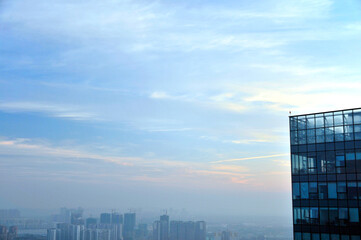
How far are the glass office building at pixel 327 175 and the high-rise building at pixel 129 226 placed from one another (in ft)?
271

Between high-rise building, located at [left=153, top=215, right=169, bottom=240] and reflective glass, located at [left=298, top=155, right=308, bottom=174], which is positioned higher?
reflective glass, located at [left=298, top=155, right=308, bottom=174]

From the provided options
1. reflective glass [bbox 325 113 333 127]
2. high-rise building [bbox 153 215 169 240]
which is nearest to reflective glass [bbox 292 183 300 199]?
reflective glass [bbox 325 113 333 127]

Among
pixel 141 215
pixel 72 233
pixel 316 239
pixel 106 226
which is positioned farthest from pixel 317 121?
pixel 141 215

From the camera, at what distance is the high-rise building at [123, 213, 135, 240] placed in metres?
110

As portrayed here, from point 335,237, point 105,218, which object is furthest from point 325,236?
point 105,218

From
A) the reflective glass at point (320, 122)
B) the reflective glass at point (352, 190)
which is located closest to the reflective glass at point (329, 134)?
the reflective glass at point (320, 122)

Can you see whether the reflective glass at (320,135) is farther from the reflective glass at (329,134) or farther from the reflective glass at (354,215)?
the reflective glass at (354,215)

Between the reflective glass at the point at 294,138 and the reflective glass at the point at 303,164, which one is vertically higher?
the reflective glass at the point at 294,138

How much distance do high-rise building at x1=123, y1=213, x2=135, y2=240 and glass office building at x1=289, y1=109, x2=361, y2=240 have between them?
82720 millimetres

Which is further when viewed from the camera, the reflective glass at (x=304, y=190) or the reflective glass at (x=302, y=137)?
the reflective glass at (x=302, y=137)

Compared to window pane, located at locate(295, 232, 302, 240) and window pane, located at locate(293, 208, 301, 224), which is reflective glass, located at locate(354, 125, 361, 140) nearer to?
window pane, located at locate(293, 208, 301, 224)

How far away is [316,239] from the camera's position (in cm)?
3266

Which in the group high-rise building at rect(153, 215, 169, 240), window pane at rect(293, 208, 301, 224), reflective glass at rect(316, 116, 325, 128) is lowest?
A: high-rise building at rect(153, 215, 169, 240)

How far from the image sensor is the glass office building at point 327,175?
31438mm
